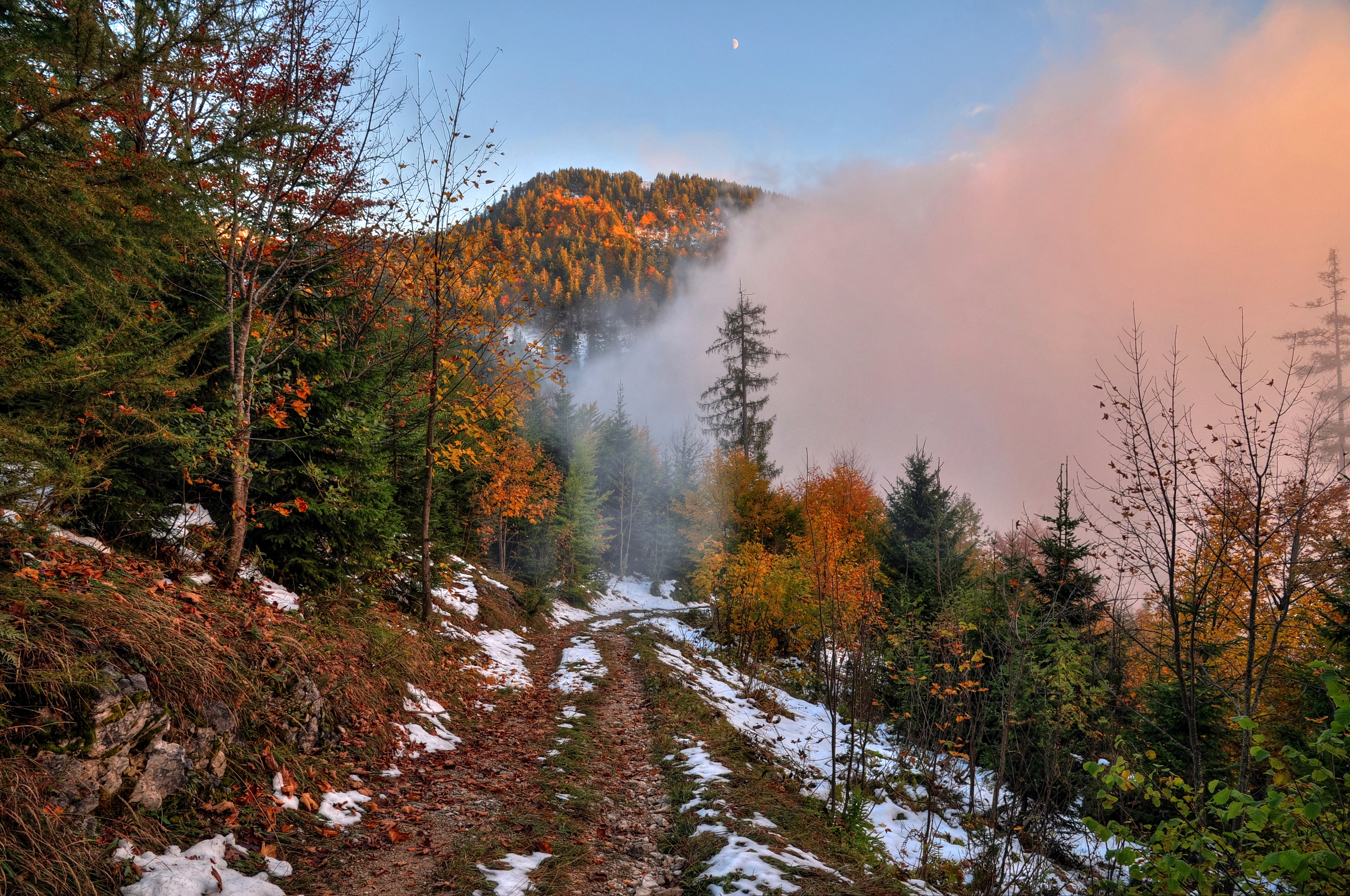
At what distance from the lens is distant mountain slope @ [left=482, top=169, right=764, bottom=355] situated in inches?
4311

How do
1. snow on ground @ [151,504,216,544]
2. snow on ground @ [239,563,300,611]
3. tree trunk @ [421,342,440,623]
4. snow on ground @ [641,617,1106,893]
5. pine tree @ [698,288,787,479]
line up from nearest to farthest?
snow on ground @ [151,504,216,544]
snow on ground @ [239,563,300,611]
snow on ground @ [641,617,1106,893]
tree trunk @ [421,342,440,623]
pine tree @ [698,288,787,479]

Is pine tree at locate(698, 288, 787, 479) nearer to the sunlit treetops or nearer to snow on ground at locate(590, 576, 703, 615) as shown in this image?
snow on ground at locate(590, 576, 703, 615)

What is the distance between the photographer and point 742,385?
36.1 metres

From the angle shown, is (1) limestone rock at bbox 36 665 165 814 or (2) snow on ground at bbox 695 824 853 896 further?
(2) snow on ground at bbox 695 824 853 896

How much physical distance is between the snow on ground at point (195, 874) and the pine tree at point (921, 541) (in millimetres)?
14037

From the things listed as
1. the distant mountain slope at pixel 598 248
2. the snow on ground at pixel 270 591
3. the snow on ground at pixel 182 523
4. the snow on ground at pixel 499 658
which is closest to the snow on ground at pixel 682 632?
the snow on ground at pixel 499 658

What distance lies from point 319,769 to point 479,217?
31.8ft

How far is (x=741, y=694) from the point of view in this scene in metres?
12.7

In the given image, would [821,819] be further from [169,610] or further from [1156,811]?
[1156,811]

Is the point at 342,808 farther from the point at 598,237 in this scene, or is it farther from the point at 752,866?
the point at 598,237

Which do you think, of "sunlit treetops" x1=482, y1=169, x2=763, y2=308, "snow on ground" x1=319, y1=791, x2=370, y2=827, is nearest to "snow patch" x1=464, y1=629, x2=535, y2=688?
"snow on ground" x1=319, y1=791, x2=370, y2=827

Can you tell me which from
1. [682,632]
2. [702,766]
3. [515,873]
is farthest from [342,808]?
[682,632]

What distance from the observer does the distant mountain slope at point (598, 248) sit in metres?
110

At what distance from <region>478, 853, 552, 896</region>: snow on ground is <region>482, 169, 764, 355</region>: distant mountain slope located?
7092 centimetres
